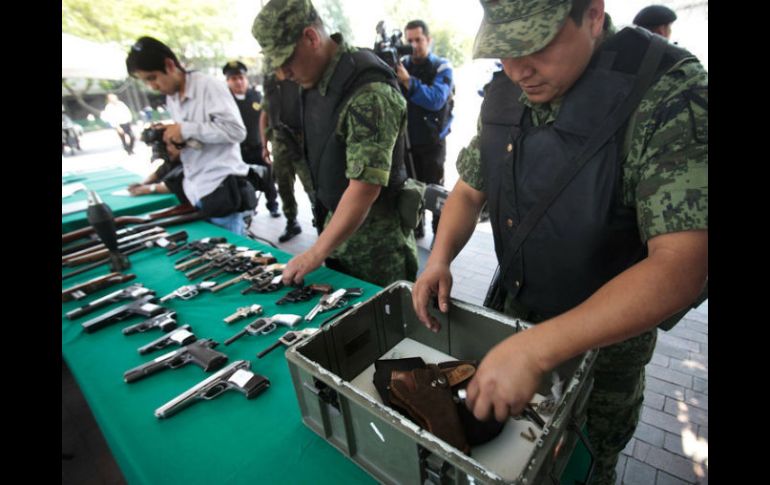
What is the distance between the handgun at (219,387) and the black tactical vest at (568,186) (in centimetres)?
80

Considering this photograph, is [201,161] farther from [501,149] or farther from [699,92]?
[699,92]

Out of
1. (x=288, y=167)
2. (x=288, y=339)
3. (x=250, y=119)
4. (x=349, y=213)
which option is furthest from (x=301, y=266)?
(x=250, y=119)

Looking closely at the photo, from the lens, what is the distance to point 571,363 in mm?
848

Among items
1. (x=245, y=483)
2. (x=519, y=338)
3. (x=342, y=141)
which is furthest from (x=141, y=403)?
(x=342, y=141)

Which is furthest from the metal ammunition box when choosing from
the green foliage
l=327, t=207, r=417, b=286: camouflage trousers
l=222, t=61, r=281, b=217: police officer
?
the green foliage

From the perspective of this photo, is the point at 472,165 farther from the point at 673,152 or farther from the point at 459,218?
the point at 673,152

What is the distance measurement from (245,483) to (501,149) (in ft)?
3.39

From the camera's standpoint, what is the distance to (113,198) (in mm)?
3105

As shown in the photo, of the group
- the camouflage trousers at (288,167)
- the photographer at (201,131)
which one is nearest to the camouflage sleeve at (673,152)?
the camouflage trousers at (288,167)

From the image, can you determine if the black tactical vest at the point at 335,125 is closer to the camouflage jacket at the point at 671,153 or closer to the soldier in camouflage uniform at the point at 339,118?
the soldier in camouflage uniform at the point at 339,118

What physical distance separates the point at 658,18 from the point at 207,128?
3.32m

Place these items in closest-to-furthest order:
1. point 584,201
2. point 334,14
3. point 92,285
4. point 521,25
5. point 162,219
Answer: point 521,25 → point 584,201 → point 92,285 → point 162,219 → point 334,14

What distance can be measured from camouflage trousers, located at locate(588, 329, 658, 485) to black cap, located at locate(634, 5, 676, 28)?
286 cm

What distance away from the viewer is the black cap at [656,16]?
2771 millimetres
